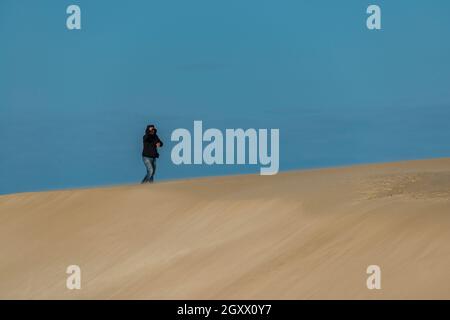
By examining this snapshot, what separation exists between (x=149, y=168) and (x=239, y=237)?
560 cm

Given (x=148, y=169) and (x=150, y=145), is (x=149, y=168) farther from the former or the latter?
(x=150, y=145)

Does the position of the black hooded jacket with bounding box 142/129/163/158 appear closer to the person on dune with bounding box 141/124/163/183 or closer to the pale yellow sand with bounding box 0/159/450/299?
the person on dune with bounding box 141/124/163/183

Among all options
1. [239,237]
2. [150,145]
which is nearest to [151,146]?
[150,145]

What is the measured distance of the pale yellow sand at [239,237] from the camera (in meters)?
13.1

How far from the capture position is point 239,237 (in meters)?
16.0

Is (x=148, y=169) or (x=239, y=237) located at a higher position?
(x=148, y=169)

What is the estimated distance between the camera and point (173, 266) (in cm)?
1530

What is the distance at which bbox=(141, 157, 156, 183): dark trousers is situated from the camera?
21.0 metres

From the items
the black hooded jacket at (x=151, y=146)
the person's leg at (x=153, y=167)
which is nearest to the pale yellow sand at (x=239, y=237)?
the person's leg at (x=153, y=167)

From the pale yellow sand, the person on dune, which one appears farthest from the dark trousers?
the pale yellow sand

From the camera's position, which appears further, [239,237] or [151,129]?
[151,129]

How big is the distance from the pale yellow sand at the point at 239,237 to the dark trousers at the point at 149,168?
0.61 meters

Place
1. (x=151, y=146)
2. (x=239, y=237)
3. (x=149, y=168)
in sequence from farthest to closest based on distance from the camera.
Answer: (x=149, y=168), (x=151, y=146), (x=239, y=237)
